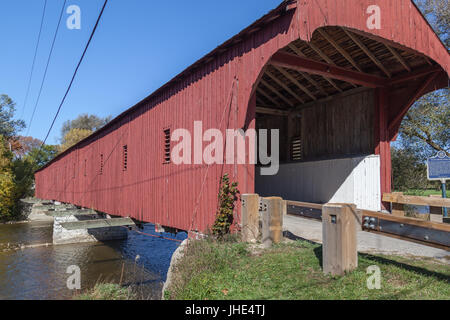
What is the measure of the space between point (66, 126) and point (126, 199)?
5570 centimetres

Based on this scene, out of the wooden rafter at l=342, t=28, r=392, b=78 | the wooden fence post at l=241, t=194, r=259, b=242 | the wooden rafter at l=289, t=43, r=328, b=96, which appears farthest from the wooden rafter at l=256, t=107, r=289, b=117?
the wooden fence post at l=241, t=194, r=259, b=242

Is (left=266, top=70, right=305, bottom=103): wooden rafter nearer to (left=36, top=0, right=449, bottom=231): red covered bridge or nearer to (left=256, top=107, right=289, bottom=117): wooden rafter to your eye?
(left=36, top=0, right=449, bottom=231): red covered bridge

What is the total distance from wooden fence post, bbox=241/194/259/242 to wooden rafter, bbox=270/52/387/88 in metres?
3.39

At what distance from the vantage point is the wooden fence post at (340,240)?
4148 millimetres

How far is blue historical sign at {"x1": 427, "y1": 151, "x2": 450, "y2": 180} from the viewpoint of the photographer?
22.3 ft

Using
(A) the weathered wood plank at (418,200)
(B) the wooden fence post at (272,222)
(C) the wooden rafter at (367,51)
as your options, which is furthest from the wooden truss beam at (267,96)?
(B) the wooden fence post at (272,222)

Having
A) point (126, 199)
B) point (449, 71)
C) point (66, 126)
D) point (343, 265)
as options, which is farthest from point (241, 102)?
point (66, 126)

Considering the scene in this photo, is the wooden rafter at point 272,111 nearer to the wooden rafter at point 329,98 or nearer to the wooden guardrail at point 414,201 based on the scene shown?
the wooden rafter at point 329,98

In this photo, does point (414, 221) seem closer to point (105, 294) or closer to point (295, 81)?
point (105, 294)

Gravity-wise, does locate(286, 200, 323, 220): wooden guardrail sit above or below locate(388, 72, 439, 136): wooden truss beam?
below

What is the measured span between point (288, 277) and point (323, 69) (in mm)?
6069

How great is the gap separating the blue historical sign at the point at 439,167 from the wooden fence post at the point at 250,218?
13.5ft

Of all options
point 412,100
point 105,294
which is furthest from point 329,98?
point 105,294

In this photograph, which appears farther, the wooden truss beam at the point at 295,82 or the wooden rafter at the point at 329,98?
the wooden rafter at the point at 329,98
